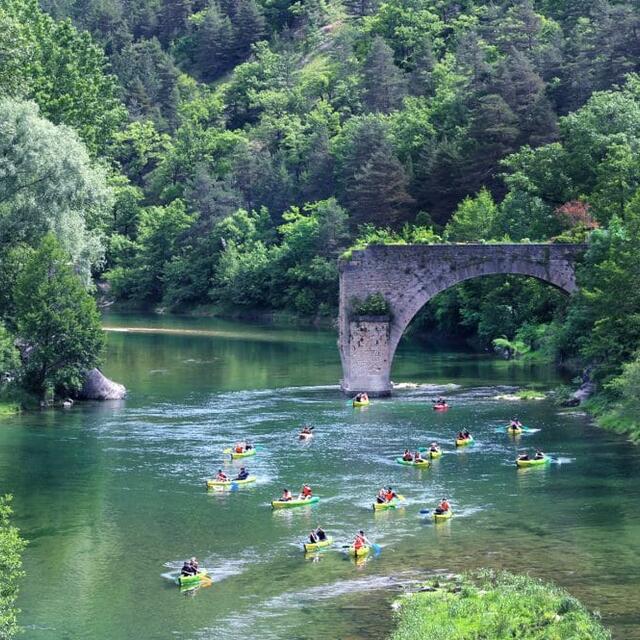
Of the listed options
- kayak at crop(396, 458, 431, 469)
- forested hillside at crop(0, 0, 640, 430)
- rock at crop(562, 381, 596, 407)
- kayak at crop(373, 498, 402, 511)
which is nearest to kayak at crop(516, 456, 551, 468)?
kayak at crop(396, 458, 431, 469)

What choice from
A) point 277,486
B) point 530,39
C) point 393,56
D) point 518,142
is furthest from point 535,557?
point 393,56

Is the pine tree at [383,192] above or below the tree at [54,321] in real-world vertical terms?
above

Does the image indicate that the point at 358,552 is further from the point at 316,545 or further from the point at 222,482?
the point at 222,482

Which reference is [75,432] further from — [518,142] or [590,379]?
[518,142]

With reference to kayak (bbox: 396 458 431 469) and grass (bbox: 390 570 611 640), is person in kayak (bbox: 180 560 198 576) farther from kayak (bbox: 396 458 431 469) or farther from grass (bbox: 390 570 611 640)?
kayak (bbox: 396 458 431 469)

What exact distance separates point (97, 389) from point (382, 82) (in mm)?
99913

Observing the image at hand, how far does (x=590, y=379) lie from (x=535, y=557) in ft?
101

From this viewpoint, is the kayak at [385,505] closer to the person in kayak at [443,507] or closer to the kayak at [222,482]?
the person in kayak at [443,507]

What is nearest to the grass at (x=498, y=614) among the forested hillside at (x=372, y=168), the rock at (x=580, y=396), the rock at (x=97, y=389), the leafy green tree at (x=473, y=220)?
the forested hillside at (x=372, y=168)

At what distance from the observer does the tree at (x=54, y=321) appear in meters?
76.5

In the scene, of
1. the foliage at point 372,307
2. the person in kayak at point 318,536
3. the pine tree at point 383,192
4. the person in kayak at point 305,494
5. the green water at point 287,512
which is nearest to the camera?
the green water at point 287,512

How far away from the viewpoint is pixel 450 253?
79.8m

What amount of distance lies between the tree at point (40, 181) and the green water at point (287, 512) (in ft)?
34.4

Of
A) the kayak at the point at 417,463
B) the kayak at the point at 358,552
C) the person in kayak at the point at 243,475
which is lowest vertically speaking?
the kayak at the point at 358,552
